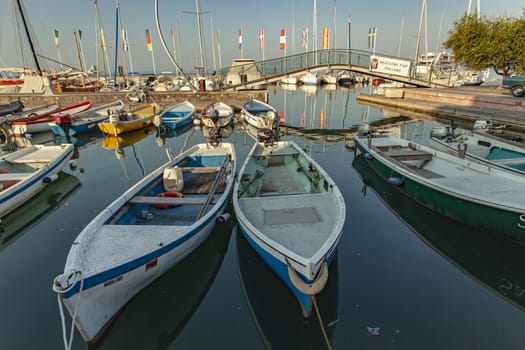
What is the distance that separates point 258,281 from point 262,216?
4.85 feet

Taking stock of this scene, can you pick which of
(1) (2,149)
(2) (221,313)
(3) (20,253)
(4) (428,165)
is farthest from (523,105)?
(1) (2,149)

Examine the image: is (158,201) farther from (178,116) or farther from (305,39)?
(305,39)

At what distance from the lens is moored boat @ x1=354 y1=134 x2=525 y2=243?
7.02 m

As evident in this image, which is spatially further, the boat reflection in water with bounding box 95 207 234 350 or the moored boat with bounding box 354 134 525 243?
the moored boat with bounding box 354 134 525 243

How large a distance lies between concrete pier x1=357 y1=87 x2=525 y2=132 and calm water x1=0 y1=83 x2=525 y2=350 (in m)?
17.5

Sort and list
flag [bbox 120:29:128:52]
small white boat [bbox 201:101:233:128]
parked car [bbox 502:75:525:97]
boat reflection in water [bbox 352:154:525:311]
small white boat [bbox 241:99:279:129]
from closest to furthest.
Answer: boat reflection in water [bbox 352:154:525:311], small white boat [bbox 241:99:279:129], parked car [bbox 502:75:525:97], small white boat [bbox 201:101:233:128], flag [bbox 120:29:128:52]

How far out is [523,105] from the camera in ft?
68.1

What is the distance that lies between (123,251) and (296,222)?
351cm

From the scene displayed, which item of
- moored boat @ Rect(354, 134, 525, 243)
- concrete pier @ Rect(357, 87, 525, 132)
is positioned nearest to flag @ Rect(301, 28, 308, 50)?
concrete pier @ Rect(357, 87, 525, 132)

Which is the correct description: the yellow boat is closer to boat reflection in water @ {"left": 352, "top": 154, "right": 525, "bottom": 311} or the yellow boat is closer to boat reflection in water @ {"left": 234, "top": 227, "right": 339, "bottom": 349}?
boat reflection in water @ {"left": 234, "top": 227, "right": 339, "bottom": 349}

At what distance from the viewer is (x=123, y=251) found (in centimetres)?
512

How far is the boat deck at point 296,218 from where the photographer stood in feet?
18.0

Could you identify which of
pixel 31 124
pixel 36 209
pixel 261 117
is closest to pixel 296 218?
pixel 36 209

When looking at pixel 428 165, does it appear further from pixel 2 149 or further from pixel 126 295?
pixel 2 149
